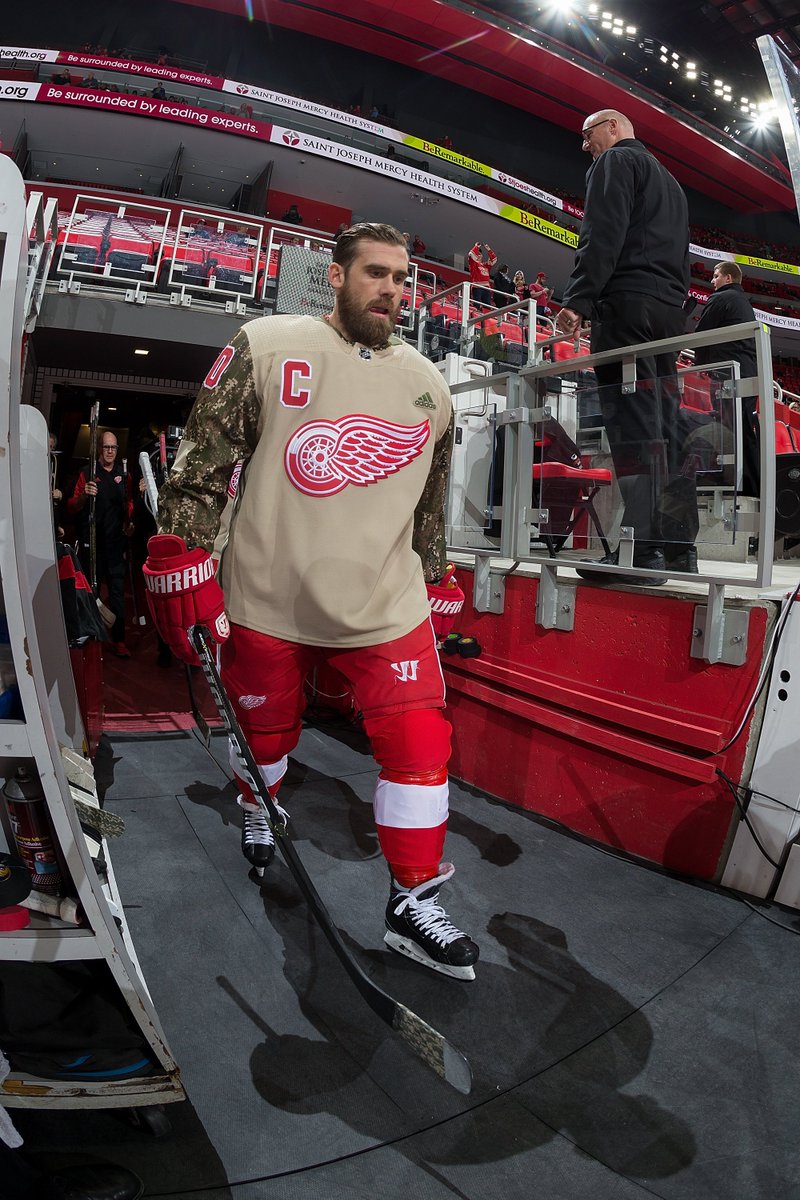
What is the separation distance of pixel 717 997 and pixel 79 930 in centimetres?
139

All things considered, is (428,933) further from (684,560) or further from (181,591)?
(684,560)

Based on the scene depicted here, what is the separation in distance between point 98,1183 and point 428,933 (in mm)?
827

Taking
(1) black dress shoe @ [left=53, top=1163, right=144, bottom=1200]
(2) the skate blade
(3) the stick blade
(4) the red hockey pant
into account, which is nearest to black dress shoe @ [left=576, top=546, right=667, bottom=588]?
(4) the red hockey pant

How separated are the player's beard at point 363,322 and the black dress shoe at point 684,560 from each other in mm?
1145

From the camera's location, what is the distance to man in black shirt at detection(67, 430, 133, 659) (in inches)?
211

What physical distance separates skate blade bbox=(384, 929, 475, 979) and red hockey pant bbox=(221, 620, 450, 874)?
0.19 meters

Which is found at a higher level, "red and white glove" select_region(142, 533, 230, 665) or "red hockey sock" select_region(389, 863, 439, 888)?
"red and white glove" select_region(142, 533, 230, 665)

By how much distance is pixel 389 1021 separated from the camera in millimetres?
1265

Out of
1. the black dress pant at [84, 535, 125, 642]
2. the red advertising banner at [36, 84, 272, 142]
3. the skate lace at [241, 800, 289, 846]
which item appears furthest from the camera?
the red advertising banner at [36, 84, 272, 142]

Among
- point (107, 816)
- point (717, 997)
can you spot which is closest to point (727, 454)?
point (717, 997)

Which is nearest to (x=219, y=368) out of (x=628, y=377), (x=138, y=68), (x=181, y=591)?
(x=181, y=591)

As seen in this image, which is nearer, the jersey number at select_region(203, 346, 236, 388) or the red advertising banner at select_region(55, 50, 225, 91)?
the jersey number at select_region(203, 346, 236, 388)

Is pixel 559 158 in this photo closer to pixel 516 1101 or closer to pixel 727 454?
pixel 727 454

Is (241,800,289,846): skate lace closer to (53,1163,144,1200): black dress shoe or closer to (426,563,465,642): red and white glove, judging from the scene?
(426,563,465,642): red and white glove
